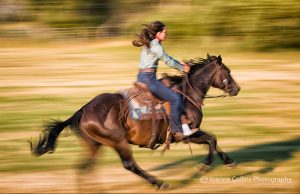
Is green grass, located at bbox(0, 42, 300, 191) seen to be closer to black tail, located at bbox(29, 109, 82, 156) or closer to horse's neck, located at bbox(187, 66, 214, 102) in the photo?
horse's neck, located at bbox(187, 66, 214, 102)

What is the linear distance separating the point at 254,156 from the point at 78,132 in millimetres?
3732

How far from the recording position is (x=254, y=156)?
11875 mm

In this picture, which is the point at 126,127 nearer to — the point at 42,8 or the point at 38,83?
the point at 38,83

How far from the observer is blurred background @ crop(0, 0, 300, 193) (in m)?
10.8

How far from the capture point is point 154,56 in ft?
31.6

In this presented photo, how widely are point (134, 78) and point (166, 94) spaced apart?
12.1 m

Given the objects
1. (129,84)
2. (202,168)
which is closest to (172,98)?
(202,168)

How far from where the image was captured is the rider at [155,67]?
31.6ft

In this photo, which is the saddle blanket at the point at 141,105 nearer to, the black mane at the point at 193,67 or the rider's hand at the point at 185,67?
the black mane at the point at 193,67

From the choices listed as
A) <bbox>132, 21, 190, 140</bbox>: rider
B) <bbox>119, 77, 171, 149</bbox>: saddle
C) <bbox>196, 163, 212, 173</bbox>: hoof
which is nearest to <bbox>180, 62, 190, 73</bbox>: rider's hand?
<bbox>132, 21, 190, 140</bbox>: rider

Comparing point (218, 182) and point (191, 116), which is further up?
point (191, 116)

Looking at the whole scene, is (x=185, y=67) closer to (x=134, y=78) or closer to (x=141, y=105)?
(x=141, y=105)

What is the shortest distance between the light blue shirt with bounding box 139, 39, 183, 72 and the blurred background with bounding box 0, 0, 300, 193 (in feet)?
5.91

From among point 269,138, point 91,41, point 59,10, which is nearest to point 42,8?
point 59,10
